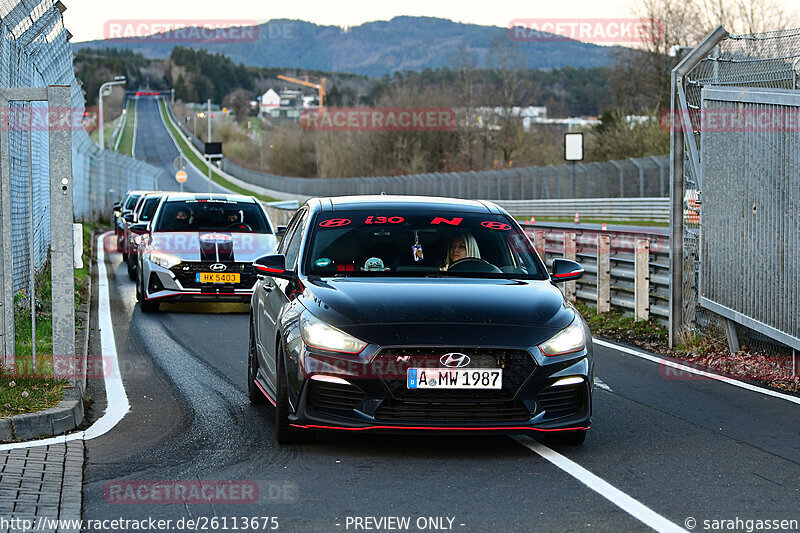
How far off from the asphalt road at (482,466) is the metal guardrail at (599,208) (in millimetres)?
33068

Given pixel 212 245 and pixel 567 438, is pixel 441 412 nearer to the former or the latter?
pixel 567 438

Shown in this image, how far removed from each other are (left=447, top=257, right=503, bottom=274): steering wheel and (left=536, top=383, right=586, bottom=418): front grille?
135 centimetres

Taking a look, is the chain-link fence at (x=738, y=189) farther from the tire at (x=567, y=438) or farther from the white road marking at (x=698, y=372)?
the tire at (x=567, y=438)

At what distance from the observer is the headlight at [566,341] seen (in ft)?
22.9

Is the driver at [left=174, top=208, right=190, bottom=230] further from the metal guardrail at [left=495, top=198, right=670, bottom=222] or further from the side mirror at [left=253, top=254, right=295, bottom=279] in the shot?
the metal guardrail at [left=495, top=198, right=670, bottom=222]

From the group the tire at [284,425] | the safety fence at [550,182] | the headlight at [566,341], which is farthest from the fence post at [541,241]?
the safety fence at [550,182]

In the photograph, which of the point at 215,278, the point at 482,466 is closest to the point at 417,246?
the point at 482,466

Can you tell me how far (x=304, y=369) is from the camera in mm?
6977

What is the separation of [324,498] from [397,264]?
94.6 inches

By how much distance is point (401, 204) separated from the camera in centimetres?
869

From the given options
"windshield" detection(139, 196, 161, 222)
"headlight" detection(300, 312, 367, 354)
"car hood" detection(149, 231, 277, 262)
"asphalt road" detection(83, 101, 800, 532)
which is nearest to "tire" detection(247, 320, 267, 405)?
"asphalt road" detection(83, 101, 800, 532)

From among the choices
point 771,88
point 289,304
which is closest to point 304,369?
Answer: point 289,304

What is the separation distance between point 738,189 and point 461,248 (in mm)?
4279

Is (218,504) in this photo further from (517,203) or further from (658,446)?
(517,203)
